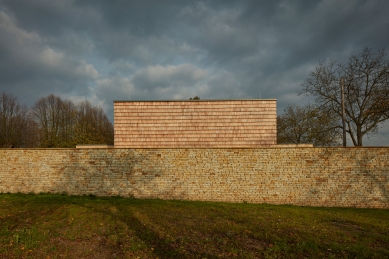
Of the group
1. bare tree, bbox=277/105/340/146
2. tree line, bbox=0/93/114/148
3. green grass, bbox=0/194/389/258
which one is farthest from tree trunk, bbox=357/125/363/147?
tree line, bbox=0/93/114/148

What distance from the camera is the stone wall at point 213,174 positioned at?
1153 cm

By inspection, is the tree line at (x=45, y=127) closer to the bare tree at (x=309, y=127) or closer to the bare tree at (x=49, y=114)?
the bare tree at (x=49, y=114)

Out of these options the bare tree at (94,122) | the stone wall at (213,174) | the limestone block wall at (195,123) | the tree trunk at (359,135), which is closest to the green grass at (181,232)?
the stone wall at (213,174)

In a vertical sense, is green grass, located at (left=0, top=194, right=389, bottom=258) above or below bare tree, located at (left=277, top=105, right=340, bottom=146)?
below

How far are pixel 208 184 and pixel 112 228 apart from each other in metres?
5.77

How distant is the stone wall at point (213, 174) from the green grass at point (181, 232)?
6.28 ft

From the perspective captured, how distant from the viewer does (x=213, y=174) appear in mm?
11883

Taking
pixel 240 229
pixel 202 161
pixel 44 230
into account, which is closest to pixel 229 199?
pixel 202 161

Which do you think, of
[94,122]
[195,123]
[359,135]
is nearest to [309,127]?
[359,135]

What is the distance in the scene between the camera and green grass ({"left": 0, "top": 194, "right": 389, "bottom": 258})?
5258mm

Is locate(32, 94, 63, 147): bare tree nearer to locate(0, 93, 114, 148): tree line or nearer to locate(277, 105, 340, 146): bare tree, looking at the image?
locate(0, 93, 114, 148): tree line

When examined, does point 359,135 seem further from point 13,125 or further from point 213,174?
point 13,125

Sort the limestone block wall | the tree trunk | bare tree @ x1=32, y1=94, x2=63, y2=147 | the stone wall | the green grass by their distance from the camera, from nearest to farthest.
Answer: the green grass
the stone wall
the limestone block wall
the tree trunk
bare tree @ x1=32, y1=94, x2=63, y2=147

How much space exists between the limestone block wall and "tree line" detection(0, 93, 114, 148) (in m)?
12.8
